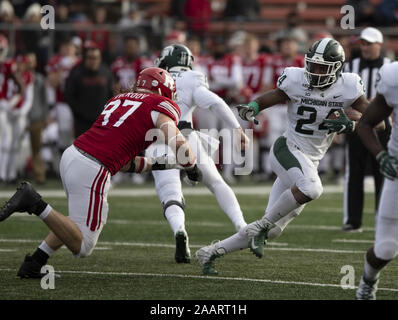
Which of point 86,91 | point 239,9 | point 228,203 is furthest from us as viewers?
point 239,9

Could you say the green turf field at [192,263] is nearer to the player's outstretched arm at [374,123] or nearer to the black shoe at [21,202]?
the black shoe at [21,202]

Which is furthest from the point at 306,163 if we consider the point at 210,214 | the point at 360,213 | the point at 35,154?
the point at 35,154

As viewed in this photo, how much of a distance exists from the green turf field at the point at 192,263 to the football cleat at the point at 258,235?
0.60 feet

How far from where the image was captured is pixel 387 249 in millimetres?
5078

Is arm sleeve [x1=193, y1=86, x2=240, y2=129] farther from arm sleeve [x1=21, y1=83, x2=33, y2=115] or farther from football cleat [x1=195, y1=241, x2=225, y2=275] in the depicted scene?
arm sleeve [x1=21, y1=83, x2=33, y2=115]

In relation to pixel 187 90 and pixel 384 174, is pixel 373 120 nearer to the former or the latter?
pixel 384 174

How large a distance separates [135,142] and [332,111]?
1.58m

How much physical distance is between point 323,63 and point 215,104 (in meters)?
1.10

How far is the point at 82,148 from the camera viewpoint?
5992 mm

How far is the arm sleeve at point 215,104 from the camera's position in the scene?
7.35 metres

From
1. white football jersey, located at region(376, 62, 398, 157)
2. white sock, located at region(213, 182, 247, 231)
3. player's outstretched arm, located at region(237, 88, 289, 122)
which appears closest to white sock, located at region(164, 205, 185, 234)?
white sock, located at region(213, 182, 247, 231)

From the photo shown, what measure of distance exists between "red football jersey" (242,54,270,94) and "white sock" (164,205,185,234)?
307 inches
